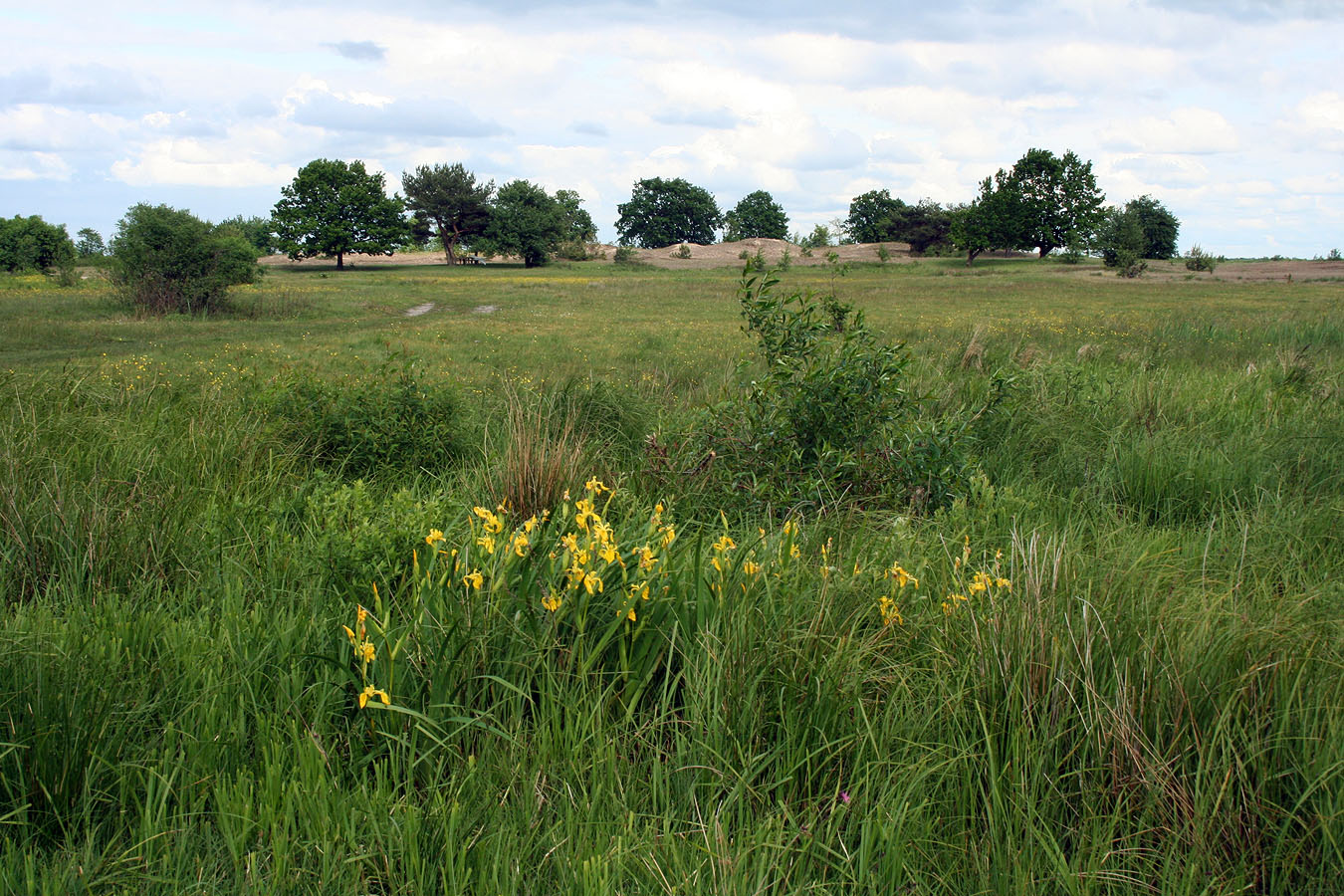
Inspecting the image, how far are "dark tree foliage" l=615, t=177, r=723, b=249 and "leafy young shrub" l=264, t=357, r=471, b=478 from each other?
99.0m

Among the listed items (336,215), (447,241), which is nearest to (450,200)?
(447,241)

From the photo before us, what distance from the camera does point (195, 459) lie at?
5.31 meters

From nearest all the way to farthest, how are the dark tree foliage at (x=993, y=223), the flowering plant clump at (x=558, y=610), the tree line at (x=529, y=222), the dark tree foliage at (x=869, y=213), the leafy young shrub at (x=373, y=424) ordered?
the flowering plant clump at (x=558, y=610) < the leafy young shrub at (x=373, y=424) < the tree line at (x=529, y=222) < the dark tree foliage at (x=993, y=223) < the dark tree foliage at (x=869, y=213)

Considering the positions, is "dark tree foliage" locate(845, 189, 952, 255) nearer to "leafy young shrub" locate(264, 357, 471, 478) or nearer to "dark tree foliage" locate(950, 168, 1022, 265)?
"dark tree foliage" locate(950, 168, 1022, 265)

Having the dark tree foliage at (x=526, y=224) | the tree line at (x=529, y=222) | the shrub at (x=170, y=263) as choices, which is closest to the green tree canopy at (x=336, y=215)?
the tree line at (x=529, y=222)

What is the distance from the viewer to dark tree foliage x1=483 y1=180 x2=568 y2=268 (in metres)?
66.2

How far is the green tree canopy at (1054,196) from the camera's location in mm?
69625

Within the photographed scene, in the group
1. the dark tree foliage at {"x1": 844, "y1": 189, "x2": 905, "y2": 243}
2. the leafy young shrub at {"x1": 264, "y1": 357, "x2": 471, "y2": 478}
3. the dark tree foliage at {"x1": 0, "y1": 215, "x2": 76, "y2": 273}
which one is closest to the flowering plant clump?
the leafy young shrub at {"x1": 264, "y1": 357, "x2": 471, "y2": 478}

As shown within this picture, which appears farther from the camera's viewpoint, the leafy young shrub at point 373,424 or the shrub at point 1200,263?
the shrub at point 1200,263

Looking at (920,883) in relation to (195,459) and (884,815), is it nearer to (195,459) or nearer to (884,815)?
(884,815)

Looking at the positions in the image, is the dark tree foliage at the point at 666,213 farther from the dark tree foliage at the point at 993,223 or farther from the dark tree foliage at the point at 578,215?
the dark tree foliage at the point at 993,223

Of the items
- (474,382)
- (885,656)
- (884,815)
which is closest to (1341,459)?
(885,656)

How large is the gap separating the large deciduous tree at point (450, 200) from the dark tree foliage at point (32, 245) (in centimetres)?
2480

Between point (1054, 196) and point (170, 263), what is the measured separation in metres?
66.4
